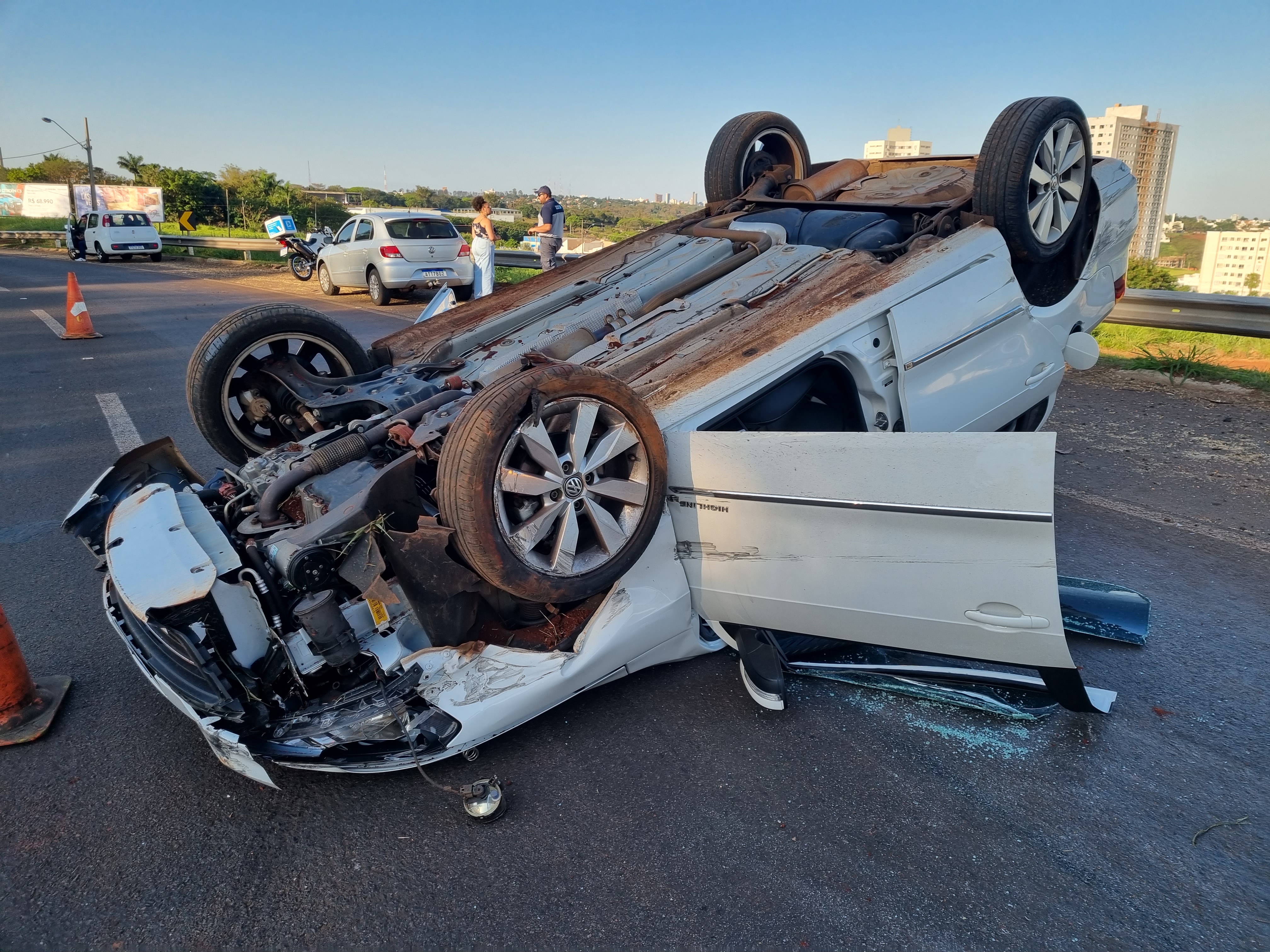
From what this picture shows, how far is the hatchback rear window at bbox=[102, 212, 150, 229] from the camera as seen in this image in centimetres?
2423

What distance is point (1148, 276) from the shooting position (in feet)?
74.5

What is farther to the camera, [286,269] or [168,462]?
[286,269]

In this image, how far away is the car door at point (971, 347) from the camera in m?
3.53

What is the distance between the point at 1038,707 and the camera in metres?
2.95

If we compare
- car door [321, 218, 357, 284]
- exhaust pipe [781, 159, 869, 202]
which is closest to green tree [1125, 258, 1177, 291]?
exhaust pipe [781, 159, 869, 202]

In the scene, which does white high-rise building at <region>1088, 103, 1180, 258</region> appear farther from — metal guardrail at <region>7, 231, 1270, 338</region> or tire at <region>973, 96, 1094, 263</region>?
tire at <region>973, 96, 1094, 263</region>

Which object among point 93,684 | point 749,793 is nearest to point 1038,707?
point 749,793

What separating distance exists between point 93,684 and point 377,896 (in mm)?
1661

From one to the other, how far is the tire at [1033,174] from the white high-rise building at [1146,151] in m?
10.6

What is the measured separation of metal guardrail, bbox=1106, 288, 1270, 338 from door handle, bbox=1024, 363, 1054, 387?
11.3ft

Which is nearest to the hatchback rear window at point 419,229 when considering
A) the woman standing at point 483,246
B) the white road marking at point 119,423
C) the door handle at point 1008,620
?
the woman standing at point 483,246

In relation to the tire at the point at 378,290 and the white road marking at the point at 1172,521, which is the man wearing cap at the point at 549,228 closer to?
the tire at the point at 378,290

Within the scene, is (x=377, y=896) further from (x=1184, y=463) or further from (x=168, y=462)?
(x=1184, y=463)

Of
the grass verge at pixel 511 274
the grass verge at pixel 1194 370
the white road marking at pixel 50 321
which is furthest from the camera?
the grass verge at pixel 511 274
